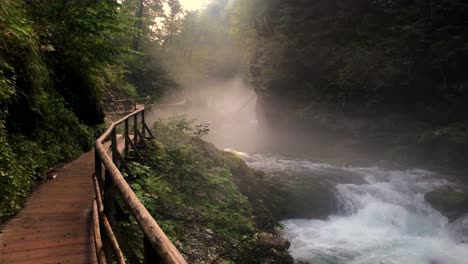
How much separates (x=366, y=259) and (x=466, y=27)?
16531 millimetres

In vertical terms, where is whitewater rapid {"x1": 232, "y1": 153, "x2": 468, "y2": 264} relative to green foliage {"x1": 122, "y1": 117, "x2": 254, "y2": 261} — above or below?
below

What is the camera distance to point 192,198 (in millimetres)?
11062

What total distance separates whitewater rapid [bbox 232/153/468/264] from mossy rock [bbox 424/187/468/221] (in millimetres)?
281

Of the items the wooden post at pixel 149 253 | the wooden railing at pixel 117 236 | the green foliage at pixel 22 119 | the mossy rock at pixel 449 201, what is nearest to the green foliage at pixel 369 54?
the mossy rock at pixel 449 201

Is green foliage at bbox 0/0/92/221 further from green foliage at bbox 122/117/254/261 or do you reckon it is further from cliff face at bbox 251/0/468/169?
cliff face at bbox 251/0/468/169

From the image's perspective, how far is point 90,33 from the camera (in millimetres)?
10680

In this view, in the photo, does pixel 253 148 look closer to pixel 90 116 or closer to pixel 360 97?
pixel 360 97

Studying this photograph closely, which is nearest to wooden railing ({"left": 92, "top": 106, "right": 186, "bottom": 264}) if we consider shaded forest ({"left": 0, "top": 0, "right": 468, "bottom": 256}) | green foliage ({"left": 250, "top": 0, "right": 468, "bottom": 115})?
shaded forest ({"left": 0, "top": 0, "right": 468, "bottom": 256})

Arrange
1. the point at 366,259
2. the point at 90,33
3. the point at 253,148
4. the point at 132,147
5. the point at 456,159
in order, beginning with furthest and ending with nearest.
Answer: the point at 253,148 < the point at 456,159 < the point at 366,259 < the point at 90,33 < the point at 132,147

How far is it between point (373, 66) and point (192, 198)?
61.8 feet

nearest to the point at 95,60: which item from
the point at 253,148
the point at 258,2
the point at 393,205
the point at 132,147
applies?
the point at 132,147

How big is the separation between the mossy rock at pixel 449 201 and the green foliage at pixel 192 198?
360 inches

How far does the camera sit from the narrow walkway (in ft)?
12.9

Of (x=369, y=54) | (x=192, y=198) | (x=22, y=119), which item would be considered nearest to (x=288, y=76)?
(x=369, y=54)
